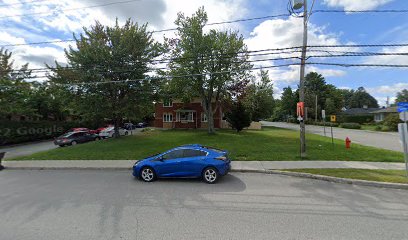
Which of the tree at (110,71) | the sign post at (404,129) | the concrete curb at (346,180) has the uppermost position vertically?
the tree at (110,71)

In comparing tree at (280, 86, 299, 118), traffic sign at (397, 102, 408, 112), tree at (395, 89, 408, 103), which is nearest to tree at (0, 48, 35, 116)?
traffic sign at (397, 102, 408, 112)

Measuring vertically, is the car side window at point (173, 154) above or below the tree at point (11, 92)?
below

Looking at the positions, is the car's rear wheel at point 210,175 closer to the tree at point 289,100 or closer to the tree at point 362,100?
the tree at point 289,100

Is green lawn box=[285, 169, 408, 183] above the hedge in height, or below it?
below

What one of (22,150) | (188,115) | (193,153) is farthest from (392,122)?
(22,150)

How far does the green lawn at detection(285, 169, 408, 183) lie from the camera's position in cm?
796

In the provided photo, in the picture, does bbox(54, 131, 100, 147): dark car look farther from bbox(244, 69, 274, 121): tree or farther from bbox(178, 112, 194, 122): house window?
bbox(244, 69, 274, 121): tree

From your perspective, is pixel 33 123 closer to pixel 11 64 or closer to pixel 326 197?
pixel 11 64

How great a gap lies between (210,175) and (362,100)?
123 metres

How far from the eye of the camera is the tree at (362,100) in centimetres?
10525

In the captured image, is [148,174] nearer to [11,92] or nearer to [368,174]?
[368,174]

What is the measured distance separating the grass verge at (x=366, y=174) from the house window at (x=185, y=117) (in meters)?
25.7

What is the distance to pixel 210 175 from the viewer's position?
820cm

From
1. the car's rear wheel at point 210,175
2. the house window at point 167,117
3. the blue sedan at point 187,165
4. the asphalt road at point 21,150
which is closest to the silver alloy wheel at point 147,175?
the blue sedan at point 187,165
